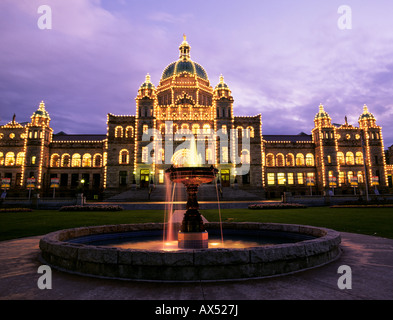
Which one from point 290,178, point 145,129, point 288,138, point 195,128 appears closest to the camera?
point 145,129

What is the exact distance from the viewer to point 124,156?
182 feet

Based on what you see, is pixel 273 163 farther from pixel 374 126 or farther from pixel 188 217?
pixel 188 217

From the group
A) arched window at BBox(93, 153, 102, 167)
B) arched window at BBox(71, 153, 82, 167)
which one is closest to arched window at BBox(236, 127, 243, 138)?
arched window at BBox(93, 153, 102, 167)

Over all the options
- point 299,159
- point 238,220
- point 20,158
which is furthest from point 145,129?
point 238,220

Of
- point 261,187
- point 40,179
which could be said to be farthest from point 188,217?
point 40,179

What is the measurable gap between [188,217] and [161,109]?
156ft

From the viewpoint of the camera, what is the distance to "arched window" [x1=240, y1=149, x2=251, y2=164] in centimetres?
5362

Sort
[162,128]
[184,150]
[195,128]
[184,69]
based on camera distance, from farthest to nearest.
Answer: [184,69], [162,128], [195,128], [184,150]

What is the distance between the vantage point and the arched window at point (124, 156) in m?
55.0

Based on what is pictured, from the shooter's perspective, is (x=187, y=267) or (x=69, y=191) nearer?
(x=187, y=267)

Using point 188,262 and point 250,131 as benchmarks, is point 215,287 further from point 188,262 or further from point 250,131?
point 250,131

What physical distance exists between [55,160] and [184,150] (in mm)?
31424

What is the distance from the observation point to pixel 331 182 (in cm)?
5341

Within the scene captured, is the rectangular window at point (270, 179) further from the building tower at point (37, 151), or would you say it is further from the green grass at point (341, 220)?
the building tower at point (37, 151)
